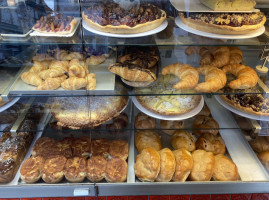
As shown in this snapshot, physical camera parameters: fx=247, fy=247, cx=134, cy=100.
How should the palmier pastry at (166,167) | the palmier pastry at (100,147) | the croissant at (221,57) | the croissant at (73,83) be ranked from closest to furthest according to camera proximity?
the croissant at (73,83) → the palmier pastry at (166,167) → the croissant at (221,57) → the palmier pastry at (100,147)

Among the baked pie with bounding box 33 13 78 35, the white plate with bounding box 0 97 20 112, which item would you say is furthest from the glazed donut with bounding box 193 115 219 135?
the white plate with bounding box 0 97 20 112

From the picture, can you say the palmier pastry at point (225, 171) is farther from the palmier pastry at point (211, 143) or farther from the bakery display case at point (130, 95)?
the palmier pastry at point (211, 143)

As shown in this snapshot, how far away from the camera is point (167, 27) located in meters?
2.04

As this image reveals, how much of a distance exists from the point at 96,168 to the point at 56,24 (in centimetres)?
127

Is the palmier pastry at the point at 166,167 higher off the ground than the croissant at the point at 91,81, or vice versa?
the croissant at the point at 91,81

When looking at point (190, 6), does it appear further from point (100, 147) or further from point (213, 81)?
point (100, 147)

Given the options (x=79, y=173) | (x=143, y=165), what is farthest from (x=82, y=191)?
(x=143, y=165)

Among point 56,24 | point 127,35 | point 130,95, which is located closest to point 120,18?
point 127,35

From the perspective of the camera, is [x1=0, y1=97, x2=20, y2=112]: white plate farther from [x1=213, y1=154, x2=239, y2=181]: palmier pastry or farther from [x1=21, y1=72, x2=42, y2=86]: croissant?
[x1=213, y1=154, x2=239, y2=181]: palmier pastry

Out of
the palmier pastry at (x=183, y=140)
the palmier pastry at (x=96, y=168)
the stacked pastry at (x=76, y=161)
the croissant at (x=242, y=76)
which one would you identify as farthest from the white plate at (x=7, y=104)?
the croissant at (x=242, y=76)

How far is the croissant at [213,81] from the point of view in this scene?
2035 millimetres

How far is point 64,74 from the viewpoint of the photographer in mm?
2092

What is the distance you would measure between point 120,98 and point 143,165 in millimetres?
629

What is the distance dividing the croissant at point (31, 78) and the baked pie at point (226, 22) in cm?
132
